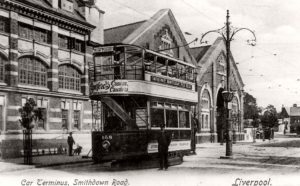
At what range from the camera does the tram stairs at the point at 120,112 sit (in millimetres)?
15953

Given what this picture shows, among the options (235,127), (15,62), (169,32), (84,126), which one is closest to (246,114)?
(235,127)

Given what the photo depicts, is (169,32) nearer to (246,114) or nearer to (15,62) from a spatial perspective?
(15,62)

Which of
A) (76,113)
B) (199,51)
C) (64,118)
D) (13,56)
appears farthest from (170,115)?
(199,51)

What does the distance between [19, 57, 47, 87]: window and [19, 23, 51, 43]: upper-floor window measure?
4.25 feet

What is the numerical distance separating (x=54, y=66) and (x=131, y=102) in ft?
36.3

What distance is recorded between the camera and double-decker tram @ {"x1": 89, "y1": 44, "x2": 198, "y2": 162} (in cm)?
1567

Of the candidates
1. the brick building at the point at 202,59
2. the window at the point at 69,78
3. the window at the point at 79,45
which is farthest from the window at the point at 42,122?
the brick building at the point at 202,59

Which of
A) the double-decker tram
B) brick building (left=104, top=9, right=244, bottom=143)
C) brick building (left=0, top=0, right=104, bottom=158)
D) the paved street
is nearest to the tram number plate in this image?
the double-decker tram

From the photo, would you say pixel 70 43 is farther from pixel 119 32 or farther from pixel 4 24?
pixel 119 32

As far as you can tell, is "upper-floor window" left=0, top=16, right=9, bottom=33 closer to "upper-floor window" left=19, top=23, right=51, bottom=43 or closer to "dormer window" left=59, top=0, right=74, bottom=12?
"upper-floor window" left=19, top=23, right=51, bottom=43

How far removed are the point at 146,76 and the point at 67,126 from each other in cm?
1241

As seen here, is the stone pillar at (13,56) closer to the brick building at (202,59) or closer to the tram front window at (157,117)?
the brick building at (202,59)

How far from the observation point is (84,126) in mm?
28766

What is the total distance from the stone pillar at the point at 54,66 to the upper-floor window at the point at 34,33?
357mm
